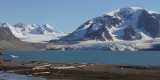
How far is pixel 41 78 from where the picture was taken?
45750 millimetres

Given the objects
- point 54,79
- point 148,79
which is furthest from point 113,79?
point 54,79

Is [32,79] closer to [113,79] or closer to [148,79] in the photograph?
[113,79]

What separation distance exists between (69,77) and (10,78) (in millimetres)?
8451

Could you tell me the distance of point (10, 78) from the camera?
46.0 m

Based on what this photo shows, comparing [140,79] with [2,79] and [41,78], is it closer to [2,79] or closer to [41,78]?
[41,78]

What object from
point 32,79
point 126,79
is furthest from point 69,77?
point 126,79

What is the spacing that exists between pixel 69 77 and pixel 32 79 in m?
5.47

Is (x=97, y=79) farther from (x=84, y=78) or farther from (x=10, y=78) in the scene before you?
(x=10, y=78)

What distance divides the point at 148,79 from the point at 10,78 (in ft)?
63.8

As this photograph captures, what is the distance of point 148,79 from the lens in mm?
44219

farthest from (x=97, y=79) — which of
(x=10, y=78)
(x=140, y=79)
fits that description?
(x=10, y=78)

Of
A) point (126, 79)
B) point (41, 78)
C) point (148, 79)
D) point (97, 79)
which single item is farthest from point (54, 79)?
point (148, 79)

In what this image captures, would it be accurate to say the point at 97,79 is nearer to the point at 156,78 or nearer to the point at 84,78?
the point at 84,78

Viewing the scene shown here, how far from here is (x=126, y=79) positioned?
4438 centimetres
